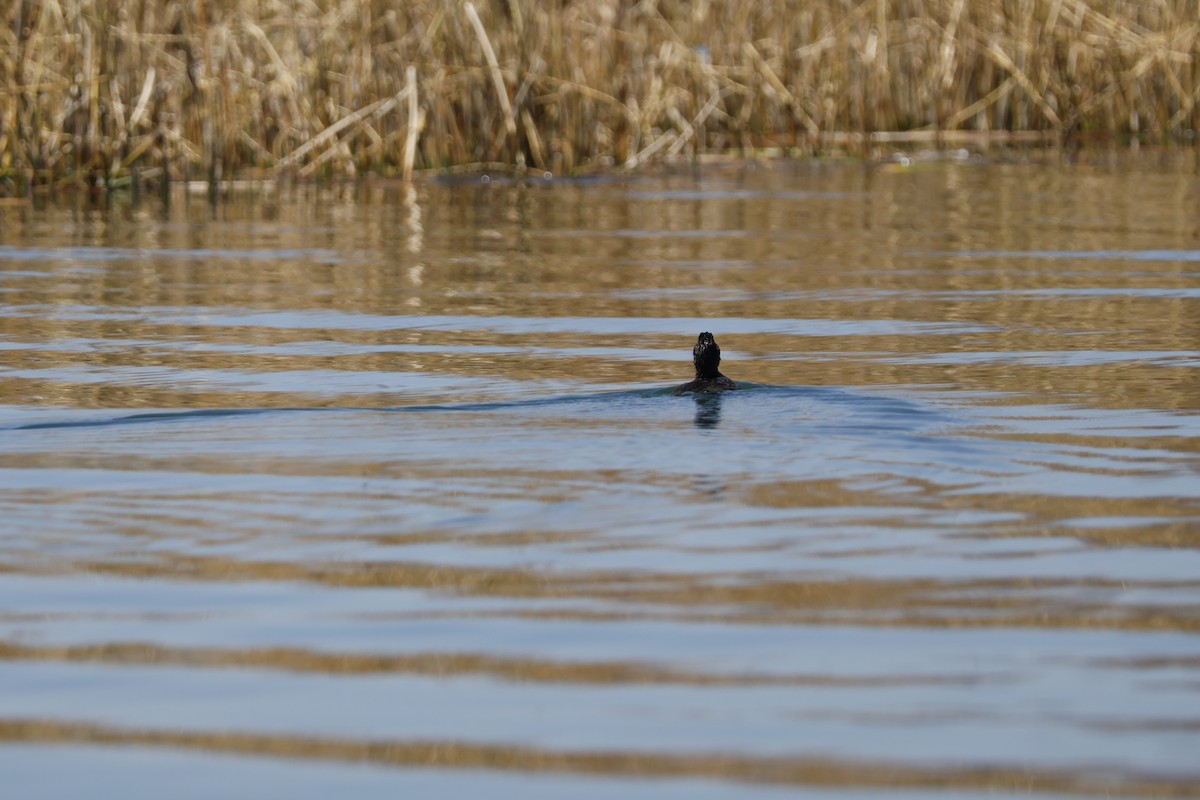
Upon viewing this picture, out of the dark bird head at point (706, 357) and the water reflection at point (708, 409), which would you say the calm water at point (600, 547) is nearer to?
the water reflection at point (708, 409)

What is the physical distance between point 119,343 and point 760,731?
5741mm

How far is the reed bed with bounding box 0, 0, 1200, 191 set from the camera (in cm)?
1519

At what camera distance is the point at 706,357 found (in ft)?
21.9

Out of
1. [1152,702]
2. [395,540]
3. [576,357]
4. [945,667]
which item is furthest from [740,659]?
[576,357]

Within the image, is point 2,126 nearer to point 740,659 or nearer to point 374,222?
point 374,222

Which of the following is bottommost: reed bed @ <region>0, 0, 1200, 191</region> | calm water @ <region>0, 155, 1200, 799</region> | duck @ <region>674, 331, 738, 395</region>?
calm water @ <region>0, 155, 1200, 799</region>

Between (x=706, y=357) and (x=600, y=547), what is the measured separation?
7.45 feet

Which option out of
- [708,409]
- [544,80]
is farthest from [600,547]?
[544,80]

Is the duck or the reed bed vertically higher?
the reed bed

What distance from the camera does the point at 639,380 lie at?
290 inches

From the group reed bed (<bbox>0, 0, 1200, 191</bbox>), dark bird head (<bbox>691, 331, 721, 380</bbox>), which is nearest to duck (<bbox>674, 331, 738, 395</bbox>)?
dark bird head (<bbox>691, 331, 721, 380</bbox>)

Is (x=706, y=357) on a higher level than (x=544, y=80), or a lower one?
lower

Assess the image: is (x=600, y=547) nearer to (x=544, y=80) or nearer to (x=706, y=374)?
(x=706, y=374)

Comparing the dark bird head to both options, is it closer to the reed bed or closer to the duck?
the duck
